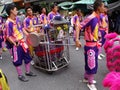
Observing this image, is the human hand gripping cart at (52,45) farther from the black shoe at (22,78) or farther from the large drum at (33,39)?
the black shoe at (22,78)

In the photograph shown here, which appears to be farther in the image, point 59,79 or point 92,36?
point 59,79

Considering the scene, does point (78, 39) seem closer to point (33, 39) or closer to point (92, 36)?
point (92, 36)

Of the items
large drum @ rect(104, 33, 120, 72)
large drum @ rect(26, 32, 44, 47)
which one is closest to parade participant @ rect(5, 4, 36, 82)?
large drum @ rect(26, 32, 44, 47)

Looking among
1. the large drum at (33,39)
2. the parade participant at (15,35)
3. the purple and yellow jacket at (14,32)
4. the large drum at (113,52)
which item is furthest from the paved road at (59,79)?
Answer: the large drum at (113,52)

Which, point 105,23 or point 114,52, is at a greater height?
point 114,52

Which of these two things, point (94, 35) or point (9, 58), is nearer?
point (94, 35)

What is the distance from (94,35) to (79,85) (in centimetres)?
126

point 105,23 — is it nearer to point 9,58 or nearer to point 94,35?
point 94,35

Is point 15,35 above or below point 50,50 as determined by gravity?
above

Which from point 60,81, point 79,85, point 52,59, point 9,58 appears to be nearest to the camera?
point 79,85

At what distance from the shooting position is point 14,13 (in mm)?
5492

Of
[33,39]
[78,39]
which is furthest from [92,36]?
[33,39]

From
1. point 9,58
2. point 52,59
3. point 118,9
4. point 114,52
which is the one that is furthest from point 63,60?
point 118,9

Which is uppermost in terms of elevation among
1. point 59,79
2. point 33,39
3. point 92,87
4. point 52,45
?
point 33,39
